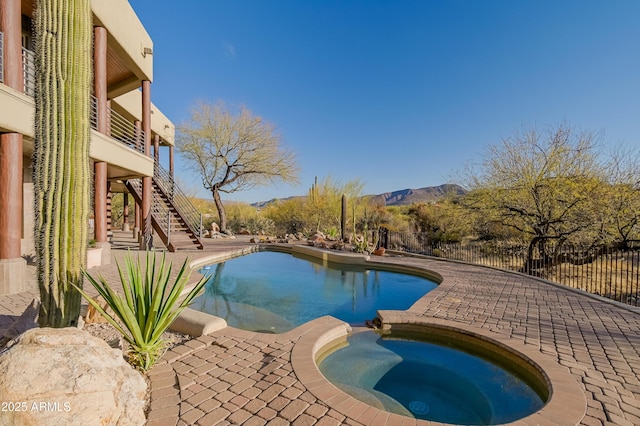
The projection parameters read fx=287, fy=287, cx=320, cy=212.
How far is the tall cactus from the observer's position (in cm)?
271

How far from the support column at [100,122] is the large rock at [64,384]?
7.03m

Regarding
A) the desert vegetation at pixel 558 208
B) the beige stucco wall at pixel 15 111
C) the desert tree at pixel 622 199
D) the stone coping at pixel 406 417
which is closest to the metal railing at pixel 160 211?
the beige stucco wall at pixel 15 111

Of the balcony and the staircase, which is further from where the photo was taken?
the staircase

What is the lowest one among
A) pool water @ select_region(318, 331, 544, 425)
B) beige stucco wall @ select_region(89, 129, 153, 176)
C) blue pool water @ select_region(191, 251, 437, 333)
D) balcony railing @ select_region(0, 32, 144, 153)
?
blue pool water @ select_region(191, 251, 437, 333)

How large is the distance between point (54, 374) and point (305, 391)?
6.14 ft

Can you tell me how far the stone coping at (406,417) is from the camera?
235 cm

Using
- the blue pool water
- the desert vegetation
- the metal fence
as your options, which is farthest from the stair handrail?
the desert vegetation

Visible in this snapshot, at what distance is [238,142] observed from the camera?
1991 centimetres

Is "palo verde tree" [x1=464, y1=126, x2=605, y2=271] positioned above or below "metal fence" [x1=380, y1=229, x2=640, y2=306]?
above

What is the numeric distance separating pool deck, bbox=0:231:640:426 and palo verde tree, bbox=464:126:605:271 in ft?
12.3

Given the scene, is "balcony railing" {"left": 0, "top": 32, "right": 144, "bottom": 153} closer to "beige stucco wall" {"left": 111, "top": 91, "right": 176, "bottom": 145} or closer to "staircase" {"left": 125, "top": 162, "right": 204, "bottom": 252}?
"staircase" {"left": 125, "top": 162, "right": 204, "bottom": 252}

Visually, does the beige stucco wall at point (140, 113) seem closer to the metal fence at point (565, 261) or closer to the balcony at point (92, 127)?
the balcony at point (92, 127)

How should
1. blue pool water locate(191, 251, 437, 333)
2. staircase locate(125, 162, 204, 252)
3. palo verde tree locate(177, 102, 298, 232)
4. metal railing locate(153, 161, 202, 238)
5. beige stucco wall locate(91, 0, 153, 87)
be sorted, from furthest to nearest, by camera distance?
1. palo verde tree locate(177, 102, 298, 232)
2. metal railing locate(153, 161, 202, 238)
3. staircase locate(125, 162, 204, 252)
4. beige stucco wall locate(91, 0, 153, 87)
5. blue pool water locate(191, 251, 437, 333)

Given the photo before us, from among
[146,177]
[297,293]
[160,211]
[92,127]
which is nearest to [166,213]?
[160,211]
